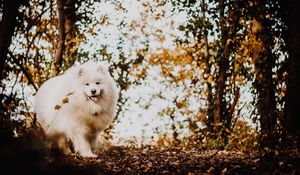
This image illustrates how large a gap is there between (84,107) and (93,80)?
1.48 ft

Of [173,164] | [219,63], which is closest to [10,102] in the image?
[173,164]

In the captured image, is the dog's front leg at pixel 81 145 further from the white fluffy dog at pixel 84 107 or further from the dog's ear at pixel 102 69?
the dog's ear at pixel 102 69

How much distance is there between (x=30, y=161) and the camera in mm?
1294

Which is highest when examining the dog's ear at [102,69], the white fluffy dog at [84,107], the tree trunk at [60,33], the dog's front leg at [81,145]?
the tree trunk at [60,33]

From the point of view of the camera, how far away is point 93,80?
6.33 m

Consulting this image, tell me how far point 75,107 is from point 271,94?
3353mm

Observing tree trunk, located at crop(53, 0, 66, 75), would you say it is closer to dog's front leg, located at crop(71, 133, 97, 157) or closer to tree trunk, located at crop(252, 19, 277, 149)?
dog's front leg, located at crop(71, 133, 97, 157)

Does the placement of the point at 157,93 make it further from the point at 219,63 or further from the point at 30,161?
the point at 30,161

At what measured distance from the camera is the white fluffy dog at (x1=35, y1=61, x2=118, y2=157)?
251 inches

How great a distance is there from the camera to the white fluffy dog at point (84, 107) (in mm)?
6363

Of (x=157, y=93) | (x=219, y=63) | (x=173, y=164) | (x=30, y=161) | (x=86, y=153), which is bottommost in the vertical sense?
(x=30, y=161)

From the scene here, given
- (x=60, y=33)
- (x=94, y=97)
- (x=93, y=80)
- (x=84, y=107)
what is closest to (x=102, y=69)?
(x=93, y=80)

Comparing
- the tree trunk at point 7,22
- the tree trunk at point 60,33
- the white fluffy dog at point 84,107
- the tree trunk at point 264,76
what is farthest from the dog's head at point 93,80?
the tree trunk at point 60,33

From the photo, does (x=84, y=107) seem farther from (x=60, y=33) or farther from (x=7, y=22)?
(x=60, y=33)
